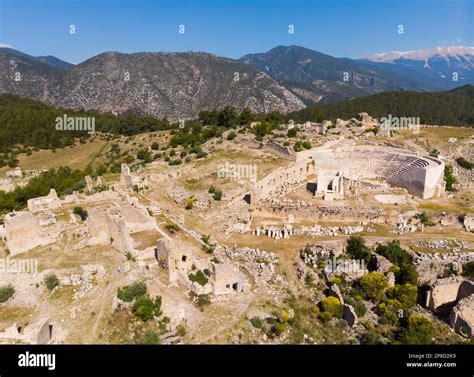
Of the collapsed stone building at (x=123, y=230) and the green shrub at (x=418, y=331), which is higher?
the collapsed stone building at (x=123, y=230)

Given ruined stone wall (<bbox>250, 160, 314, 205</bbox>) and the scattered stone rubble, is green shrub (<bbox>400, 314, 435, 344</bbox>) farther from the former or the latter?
ruined stone wall (<bbox>250, 160, 314, 205</bbox>)

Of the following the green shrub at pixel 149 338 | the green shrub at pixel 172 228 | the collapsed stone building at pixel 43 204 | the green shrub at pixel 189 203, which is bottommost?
the green shrub at pixel 149 338

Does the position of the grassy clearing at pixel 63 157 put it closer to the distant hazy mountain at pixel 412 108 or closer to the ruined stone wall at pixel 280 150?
the ruined stone wall at pixel 280 150

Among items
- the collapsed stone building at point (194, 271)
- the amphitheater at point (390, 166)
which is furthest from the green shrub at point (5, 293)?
the amphitheater at point (390, 166)

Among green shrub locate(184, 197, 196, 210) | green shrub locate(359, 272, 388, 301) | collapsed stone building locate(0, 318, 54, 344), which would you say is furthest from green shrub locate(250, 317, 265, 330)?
green shrub locate(184, 197, 196, 210)

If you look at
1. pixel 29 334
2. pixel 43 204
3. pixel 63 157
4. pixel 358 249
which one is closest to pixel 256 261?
pixel 358 249

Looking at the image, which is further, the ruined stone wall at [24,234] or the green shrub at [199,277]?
the ruined stone wall at [24,234]

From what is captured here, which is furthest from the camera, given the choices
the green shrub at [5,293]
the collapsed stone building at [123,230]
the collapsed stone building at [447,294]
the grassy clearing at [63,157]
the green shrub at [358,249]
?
the grassy clearing at [63,157]

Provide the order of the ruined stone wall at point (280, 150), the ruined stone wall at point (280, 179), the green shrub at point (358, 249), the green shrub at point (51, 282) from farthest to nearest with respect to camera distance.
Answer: the ruined stone wall at point (280, 150), the ruined stone wall at point (280, 179), the green shrub at point (358, 249), the green shrub at point (51, 282)
